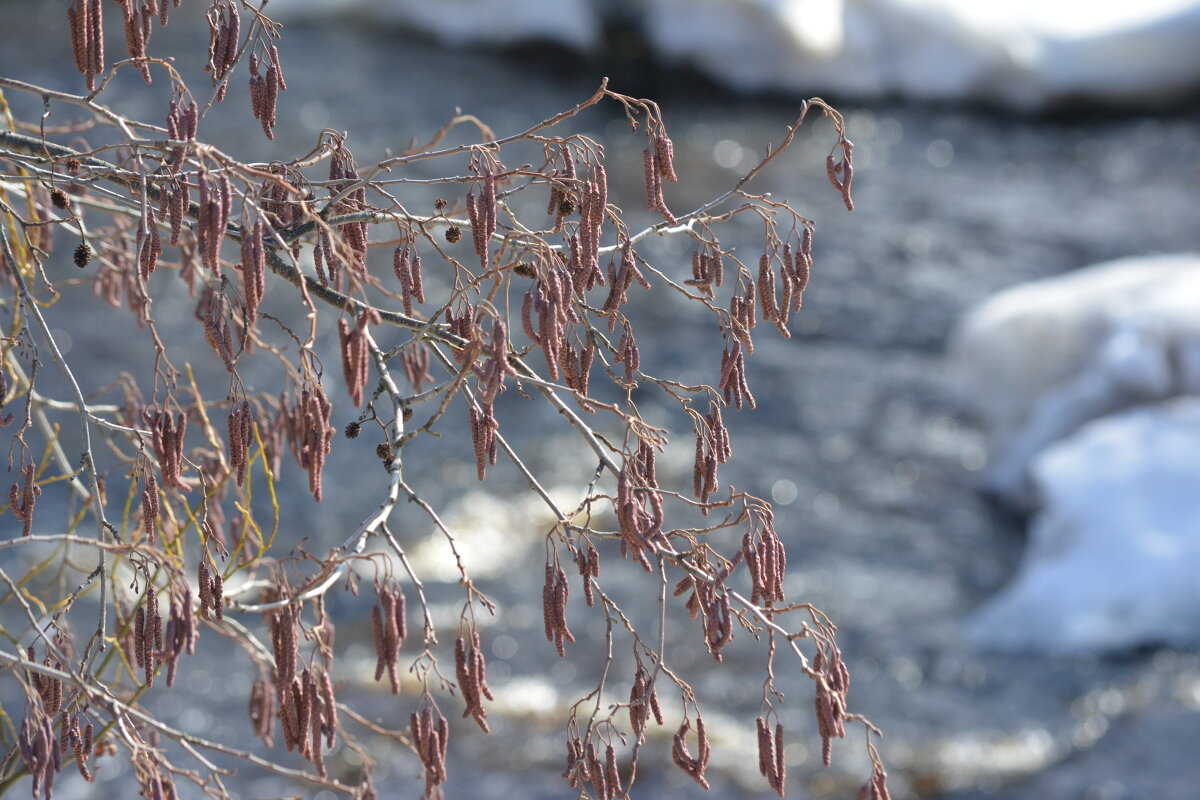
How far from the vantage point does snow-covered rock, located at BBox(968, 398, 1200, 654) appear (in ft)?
24.9

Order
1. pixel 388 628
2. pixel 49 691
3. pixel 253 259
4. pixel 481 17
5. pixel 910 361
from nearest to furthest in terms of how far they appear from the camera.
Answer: pixel 253 259 → pixel 388 628 → pixel 49 691 → pixel 910 361 → pixel 481 17

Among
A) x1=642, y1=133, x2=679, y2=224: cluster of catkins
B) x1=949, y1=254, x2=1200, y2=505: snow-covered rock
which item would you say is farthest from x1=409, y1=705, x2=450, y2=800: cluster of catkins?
x1=949, y1=254, x2=1200, y2=505: snow-covered rock

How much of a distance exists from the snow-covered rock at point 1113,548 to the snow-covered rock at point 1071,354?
1.59 ft

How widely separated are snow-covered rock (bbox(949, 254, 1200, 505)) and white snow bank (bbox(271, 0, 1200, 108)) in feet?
22.5

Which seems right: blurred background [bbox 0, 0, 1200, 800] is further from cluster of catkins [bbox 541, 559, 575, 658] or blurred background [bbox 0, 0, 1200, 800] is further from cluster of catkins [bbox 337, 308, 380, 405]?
cluster of catkins [bbox 337, 308, 380, 405]

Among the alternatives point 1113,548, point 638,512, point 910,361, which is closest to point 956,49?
point 910,361

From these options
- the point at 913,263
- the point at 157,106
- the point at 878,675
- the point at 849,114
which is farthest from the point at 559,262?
the point at 849,114

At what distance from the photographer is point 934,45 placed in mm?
16547

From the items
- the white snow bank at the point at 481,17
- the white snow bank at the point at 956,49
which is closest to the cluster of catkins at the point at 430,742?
the white snow bank at the point at 956,49

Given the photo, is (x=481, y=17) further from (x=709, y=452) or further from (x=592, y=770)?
(x=592, y=770)

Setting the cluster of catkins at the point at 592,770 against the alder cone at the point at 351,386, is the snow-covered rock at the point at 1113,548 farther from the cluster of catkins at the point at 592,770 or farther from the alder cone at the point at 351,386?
the cluster of catkins at the point at 592,770

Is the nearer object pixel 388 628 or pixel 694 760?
pixel 388 628

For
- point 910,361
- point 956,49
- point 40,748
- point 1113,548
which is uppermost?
point 956,49

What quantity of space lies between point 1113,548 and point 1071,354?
83.2 inches
